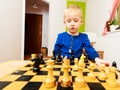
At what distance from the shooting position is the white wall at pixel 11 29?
2.49 m

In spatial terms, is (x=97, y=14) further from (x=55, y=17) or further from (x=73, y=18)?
(x=73, y=18)

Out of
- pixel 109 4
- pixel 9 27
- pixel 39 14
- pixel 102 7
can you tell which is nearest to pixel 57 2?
pixel 102 7

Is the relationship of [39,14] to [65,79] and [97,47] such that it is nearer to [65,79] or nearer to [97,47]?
[97,47]

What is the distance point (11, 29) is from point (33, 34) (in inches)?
215

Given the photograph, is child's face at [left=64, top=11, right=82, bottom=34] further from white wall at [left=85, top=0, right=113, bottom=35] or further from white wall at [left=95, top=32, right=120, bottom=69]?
white wall at [left=85, top=0, right=113, bottom=35]

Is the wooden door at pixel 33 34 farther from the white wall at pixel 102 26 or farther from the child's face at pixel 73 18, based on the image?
the child's face at pixel 73 18

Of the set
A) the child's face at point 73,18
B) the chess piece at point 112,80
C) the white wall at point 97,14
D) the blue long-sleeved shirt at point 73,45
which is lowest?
the chess piece at point 112,80

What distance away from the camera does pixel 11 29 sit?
2.79m

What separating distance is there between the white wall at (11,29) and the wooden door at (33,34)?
15.6 ft

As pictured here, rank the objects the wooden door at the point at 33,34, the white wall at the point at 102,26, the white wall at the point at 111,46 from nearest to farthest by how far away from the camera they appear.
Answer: the white wall at the point at 111,46
the white wall at the point at 102,26
the wooden door at the point at 33,34

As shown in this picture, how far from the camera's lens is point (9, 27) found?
8.91 feet

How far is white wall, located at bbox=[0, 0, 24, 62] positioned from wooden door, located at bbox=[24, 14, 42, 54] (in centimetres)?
477

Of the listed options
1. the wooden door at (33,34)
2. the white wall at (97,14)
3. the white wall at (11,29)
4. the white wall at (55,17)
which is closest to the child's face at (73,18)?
the white wall at (11,29)

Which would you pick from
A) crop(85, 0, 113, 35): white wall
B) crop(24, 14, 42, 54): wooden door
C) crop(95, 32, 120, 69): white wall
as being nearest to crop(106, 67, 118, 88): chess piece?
crop(95, 32, 120, 69): white wall
